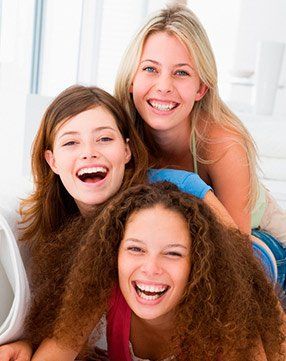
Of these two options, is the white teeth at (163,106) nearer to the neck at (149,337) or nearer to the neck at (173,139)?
the neck at (173,139)

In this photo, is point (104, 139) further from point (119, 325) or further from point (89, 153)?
point (119, 325)

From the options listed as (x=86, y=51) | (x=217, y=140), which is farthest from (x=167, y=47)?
(x=86, y=51)

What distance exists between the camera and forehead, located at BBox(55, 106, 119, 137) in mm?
1579

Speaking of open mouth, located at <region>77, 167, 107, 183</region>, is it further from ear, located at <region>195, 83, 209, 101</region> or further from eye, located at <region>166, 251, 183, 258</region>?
ear, located at <region>195, 83, 209, 101</region>

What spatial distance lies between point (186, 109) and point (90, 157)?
1.30ft

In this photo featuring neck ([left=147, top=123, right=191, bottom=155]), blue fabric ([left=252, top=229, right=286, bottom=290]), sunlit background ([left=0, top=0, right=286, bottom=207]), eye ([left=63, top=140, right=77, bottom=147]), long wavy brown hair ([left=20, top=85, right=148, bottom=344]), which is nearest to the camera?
long wavy brown hair ([left=20, top=85, right=148, bottom=344])

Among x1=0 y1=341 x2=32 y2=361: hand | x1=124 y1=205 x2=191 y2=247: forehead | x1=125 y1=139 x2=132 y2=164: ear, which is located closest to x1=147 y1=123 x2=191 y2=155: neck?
x1=125 y1=139 x2=132 y2=164: ear

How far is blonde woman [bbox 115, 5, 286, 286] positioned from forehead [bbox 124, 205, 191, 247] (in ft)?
1.37

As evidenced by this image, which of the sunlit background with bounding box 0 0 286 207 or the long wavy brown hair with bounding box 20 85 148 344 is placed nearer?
the long wavy brown hair with bounding box 20 85 148 344

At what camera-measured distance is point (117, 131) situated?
5.34 ft

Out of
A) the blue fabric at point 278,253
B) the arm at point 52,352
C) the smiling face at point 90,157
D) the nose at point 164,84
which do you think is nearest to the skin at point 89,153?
the smiling face at point 90,157

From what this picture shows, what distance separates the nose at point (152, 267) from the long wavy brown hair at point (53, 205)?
21cm

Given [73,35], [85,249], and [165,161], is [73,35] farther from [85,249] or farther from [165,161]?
[85,249]

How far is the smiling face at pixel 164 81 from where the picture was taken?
5.85 feet
